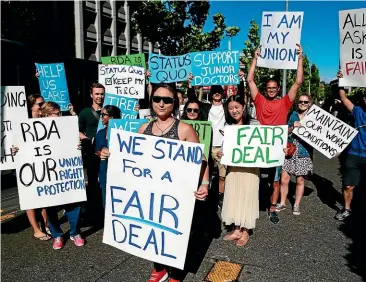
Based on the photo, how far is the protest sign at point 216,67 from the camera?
670 cm

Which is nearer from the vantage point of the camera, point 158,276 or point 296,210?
point 158,276

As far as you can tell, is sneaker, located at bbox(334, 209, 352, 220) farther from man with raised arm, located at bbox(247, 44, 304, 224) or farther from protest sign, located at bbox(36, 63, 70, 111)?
protest sign, located at bbox(36, 63, 70, 111)

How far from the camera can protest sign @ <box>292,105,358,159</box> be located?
5086 mm

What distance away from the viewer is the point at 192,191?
8.91 feet

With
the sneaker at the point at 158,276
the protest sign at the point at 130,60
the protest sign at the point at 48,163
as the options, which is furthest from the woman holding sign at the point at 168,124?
the protest sign at the point at 130,60

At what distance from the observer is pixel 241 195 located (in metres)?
4.06

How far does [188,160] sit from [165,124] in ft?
1.85

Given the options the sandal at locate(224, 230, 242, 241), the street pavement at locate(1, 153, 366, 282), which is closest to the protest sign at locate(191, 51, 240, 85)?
the street pavement at locate(1, 153, 366, 282)

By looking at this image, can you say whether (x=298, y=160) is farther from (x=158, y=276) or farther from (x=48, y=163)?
(x=48, y=163)

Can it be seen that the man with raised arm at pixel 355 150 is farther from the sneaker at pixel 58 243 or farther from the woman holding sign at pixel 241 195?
the sneaker at pixel 58 243

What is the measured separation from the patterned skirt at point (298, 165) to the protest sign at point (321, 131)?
0.26 meters

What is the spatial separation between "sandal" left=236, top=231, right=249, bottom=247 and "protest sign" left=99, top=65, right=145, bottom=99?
3.46 metres

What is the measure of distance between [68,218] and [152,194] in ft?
5.90

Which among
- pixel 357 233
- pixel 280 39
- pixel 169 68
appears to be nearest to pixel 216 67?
pixel 169 68
